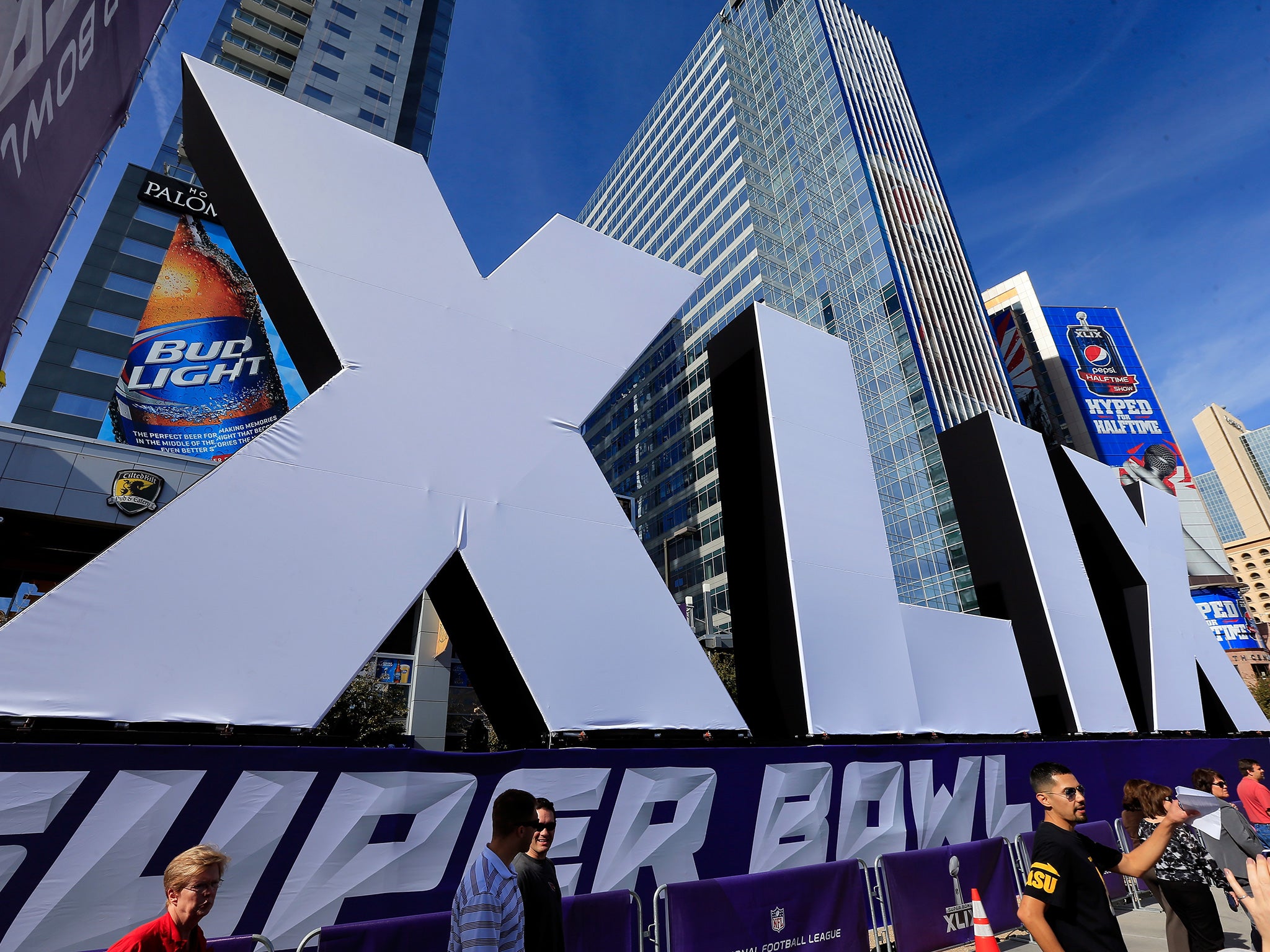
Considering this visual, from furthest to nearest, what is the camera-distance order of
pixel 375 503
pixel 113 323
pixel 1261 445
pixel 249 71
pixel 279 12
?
pixel 1261 445, pixel 279 12, pixel 249 71, pixel 113 323, pixel 375 503

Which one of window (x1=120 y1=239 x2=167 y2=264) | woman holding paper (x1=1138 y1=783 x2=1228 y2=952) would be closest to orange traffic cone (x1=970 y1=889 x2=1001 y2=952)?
woman holding paper (x1=1138 y1=783 x2=1228 y2=952)

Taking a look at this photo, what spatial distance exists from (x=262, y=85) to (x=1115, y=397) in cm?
8051

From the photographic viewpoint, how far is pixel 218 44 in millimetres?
49594

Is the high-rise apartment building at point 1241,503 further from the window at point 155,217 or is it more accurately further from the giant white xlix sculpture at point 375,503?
the window at point 155,217

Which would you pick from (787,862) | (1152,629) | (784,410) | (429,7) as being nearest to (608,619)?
(787,862)

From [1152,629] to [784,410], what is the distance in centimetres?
1071

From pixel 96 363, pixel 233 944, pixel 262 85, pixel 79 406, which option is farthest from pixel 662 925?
pixel 262 85

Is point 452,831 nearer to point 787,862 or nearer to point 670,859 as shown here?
point 670,859


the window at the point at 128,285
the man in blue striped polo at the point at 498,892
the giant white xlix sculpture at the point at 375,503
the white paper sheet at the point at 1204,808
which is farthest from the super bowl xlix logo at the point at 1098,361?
the man in blue striped polo at the point at 498,892

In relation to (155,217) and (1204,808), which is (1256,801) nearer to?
(1204,808)

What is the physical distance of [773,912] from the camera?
5.89 m

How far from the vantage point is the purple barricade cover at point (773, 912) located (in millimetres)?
5453

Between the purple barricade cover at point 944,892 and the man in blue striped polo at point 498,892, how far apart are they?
4.95 metres

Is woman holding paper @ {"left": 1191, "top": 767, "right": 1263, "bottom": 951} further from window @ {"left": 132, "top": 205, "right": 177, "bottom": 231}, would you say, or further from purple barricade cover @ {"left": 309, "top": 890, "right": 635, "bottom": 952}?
window @ {"left": 132, "top": 205, "right": 177, "bottom": 231}
